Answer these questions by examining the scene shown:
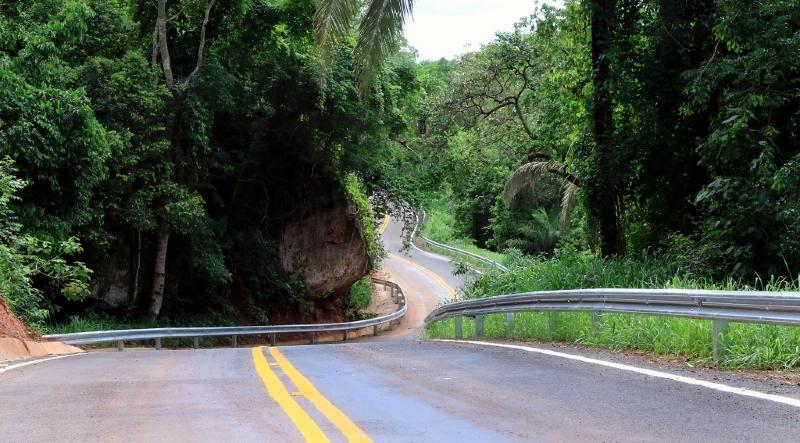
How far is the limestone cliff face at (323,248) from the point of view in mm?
30453

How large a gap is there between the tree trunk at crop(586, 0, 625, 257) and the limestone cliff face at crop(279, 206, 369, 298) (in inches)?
596

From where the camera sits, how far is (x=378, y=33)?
12688 mm

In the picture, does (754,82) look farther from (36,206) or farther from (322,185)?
(322,185)

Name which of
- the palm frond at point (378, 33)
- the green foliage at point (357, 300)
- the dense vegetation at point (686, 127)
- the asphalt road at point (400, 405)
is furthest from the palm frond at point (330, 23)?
the green foliage at point (357, 300)

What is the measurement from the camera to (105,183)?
20328mm

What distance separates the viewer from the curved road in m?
5.58

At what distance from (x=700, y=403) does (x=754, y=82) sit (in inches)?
337

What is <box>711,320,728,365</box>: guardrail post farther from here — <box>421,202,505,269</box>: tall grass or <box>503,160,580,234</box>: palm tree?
<box>421,202,505,269</box>: tall grass

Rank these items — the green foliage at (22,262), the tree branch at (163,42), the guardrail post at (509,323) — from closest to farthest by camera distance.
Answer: the guardrail post at (509,323)
the green foliage at (22,262)
the tree branch at (163,42)

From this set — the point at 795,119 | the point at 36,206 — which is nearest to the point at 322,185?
the point at 36,206

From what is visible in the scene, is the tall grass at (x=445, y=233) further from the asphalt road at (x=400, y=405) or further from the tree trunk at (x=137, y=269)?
the asphalt road at (x=400, y=405)

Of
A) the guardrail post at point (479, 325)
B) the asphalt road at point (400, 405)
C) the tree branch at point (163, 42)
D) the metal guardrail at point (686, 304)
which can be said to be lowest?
the asphalt road at point (400, 405)

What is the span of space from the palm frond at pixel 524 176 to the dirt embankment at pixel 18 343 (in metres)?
17.2

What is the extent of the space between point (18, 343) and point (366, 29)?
25.9 ft
